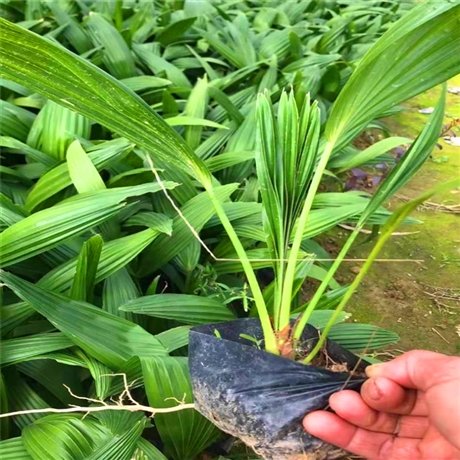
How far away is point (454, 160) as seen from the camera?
7.73 feet

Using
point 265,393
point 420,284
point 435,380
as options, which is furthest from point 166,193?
point 420,284

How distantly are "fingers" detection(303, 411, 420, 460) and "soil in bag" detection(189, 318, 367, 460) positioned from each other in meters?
0.01

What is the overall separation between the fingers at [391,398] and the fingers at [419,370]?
0.01 meters

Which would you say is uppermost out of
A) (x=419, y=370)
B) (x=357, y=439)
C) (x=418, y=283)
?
(x=419, y=370)

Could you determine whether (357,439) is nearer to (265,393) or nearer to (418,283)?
(265,393)

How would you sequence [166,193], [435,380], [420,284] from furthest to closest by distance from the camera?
[420,284] → [166,193] → [435,380]

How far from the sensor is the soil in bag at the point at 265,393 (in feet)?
2.09

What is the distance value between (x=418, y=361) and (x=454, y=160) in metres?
1.93

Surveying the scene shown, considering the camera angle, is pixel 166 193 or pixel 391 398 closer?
pixel 391 398

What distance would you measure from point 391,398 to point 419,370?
0.05 meters

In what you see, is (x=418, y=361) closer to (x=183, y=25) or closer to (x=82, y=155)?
(x=82, y=155)

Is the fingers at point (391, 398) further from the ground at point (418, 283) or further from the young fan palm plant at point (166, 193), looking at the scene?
the ground at point (418, 283)

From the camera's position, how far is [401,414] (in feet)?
2.29

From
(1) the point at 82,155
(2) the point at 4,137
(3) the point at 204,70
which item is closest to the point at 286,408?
(1) the point at 82,155
